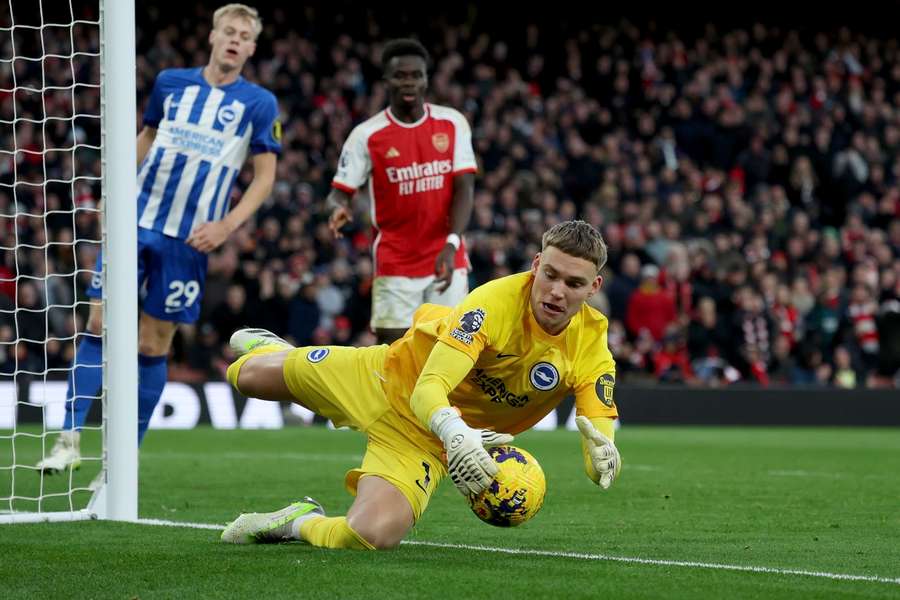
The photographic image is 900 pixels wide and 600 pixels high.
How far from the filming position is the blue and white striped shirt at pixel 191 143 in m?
7.64

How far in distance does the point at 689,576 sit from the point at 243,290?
452 inches

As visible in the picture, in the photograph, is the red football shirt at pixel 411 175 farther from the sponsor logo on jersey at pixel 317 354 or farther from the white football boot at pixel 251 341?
the sponsor logo on jersey at pixel 317 354

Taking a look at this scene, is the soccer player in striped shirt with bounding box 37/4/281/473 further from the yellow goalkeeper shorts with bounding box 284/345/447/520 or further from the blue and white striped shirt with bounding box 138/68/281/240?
the yellow goalkeeper shorts with bounding box 284/345/447/520

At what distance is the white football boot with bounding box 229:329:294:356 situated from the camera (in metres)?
6.14

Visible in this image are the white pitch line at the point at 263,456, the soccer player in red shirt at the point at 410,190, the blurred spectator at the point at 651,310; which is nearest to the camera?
the soccer player in red shirt at the point at 410,190

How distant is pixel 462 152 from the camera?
8430 mm

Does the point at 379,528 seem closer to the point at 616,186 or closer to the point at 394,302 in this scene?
the point at 394,302

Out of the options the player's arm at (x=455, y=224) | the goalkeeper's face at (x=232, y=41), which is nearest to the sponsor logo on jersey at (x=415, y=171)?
the player's arm at (x=455, y=224)

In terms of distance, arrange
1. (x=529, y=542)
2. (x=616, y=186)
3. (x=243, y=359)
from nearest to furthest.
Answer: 1. (x=529, y=542)
2. (x=243, y=359)
3. (x=616, y=186)

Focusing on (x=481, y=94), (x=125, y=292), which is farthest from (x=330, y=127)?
(x=125, y=292)

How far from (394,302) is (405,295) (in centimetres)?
8

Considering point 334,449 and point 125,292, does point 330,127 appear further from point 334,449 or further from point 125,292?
point 125,292

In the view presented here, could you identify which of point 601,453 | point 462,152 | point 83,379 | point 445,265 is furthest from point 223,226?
point 601,453

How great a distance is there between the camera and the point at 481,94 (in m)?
20.9
